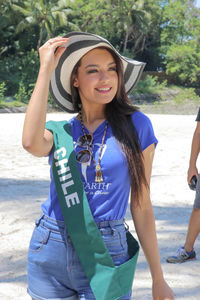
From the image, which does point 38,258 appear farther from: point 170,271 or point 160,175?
point 160,175

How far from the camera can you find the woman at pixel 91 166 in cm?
165

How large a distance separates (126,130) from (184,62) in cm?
5029

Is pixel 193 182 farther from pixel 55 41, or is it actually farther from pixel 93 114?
pixel 55 41

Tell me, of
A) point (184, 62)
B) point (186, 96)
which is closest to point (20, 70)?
A: point (186, 96)

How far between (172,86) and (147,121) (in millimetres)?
49645

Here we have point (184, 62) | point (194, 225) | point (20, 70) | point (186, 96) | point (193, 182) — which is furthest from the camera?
point (184, 62)

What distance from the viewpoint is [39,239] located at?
5.66ft

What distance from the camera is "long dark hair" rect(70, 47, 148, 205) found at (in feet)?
5.66

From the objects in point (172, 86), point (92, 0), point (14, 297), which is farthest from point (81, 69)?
point (172, 86)

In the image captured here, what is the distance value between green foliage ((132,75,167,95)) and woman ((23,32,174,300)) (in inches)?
1695

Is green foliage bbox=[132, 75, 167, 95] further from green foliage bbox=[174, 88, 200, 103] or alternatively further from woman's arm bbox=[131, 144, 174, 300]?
woman's arm bbox=[131, 144, 174, 300]

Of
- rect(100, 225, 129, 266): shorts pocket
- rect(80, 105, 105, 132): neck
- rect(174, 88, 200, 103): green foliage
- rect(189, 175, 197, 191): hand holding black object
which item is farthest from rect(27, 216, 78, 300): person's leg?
rect(174, 88, 200, 103): green foliage

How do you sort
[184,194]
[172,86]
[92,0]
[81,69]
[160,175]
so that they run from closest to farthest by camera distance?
1. [81,69]
2. [184,194]
3. [160,175]
4. [92,0]
5. [172,86]

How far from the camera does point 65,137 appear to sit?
5.75 ft
